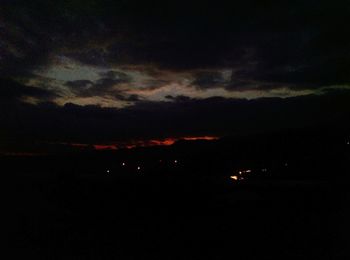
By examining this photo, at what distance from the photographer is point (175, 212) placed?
90.7ft

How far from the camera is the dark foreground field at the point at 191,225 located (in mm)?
17109

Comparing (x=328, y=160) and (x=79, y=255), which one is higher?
(x=328, y=160)

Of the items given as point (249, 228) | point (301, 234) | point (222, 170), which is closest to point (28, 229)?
point (249, 228)

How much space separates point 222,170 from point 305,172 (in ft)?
61.7

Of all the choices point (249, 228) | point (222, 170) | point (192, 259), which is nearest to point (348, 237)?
point (249, 228)

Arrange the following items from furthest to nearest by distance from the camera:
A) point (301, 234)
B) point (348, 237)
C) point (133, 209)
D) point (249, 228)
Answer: point (133, 209) < point (249, 228) < point (301, 234) < point (348, 237)

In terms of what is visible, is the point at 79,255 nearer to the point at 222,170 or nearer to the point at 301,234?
the point at 301,234

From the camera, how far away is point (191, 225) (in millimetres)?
22641

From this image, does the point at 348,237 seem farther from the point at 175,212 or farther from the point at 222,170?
the point at 222,170

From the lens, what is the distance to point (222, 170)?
6600 cm

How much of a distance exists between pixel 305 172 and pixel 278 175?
4076 millimetres

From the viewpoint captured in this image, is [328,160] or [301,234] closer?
[301,234]

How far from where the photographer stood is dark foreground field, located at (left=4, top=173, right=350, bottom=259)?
17.1 meters

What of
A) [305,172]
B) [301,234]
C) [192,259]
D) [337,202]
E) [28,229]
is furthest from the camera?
[305,172]
